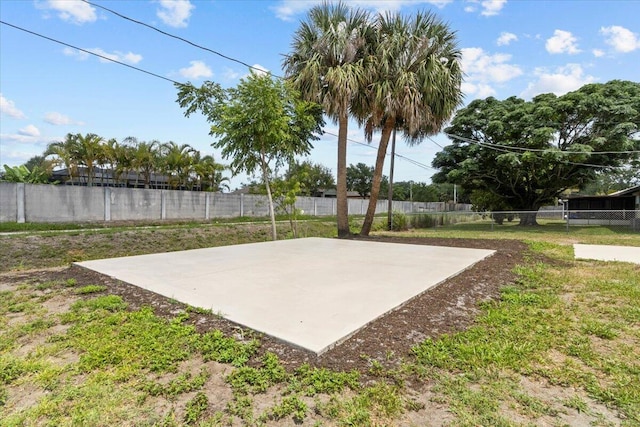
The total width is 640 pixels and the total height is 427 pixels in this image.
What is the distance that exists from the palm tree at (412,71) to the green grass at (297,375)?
7.44 m

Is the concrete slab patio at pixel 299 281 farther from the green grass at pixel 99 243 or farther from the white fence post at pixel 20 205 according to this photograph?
the white fence post at pixel 20 205

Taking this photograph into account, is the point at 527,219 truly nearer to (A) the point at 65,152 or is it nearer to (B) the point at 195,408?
(B) the point at 195,408

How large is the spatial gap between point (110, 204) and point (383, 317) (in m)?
14.7

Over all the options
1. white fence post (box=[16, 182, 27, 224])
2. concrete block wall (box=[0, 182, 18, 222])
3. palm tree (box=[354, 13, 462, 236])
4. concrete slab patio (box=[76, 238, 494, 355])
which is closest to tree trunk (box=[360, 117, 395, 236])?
palm tree (box=[354, 13, 462, 236])

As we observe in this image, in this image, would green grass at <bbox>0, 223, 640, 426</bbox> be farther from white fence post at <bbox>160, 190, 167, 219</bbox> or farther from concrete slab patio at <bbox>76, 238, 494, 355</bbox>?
white fence post at <bbox>160, 190, 167, 219</bbox>

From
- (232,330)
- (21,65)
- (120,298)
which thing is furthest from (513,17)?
(21,65)

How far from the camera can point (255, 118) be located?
28.9 feet

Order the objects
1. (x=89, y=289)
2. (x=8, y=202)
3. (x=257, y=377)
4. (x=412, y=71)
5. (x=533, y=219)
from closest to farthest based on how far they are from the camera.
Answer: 1. (x=257, y=377)
2. (x=89, y=289)
3. (x=412, y=71)
4. (x=8, y=202)
5. (x=533, y=219)

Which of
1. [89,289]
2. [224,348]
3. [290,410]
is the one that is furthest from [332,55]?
[290,410]

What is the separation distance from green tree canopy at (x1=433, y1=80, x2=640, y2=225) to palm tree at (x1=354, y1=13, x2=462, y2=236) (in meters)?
7.16

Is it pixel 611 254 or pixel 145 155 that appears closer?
pixel 611 254

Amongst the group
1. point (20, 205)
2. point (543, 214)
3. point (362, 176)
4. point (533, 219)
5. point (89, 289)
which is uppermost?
point (362, 176)

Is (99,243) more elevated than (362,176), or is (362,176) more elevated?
(362,176)

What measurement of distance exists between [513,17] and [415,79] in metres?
2.71
